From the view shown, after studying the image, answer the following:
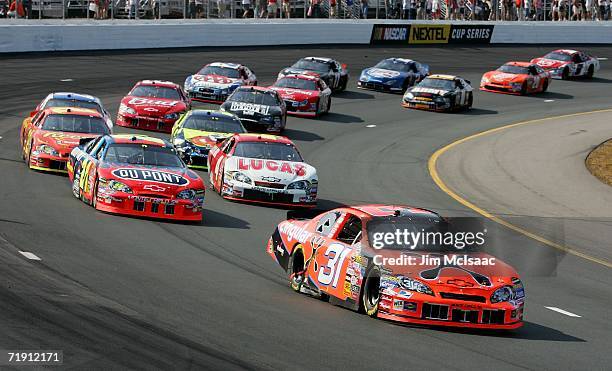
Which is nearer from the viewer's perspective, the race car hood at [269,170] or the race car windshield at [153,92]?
the race car hood at [269,170]

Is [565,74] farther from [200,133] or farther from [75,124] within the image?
[75,124]

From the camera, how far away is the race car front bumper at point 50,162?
26.2m

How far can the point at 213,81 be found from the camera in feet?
133

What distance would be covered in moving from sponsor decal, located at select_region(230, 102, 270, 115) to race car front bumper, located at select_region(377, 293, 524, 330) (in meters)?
20.8

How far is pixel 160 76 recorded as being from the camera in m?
44.7

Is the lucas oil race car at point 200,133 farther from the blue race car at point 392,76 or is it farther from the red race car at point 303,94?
the blue race car at point 392,76

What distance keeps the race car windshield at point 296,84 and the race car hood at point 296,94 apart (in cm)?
29

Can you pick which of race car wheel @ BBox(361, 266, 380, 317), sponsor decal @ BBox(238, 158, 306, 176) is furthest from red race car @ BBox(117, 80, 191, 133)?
race car wheel @ BBox(361, 266, 380, 317)

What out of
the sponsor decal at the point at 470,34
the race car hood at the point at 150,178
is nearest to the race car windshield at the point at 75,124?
the race car hood at the point at 150,178

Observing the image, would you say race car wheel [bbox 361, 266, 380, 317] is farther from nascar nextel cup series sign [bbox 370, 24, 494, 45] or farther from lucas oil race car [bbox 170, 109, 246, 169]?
nascar nextel cup series sign [bbox 370, 24, 494, 45]

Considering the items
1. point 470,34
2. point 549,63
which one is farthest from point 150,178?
point 470,34

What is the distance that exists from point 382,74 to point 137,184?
2735cm

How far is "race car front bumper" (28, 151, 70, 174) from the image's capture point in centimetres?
2616

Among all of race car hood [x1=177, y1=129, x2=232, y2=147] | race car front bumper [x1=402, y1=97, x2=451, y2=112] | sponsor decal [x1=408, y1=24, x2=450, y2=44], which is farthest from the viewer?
sponsor decal [x1=408, y1=24, x2=450, y2=44]
